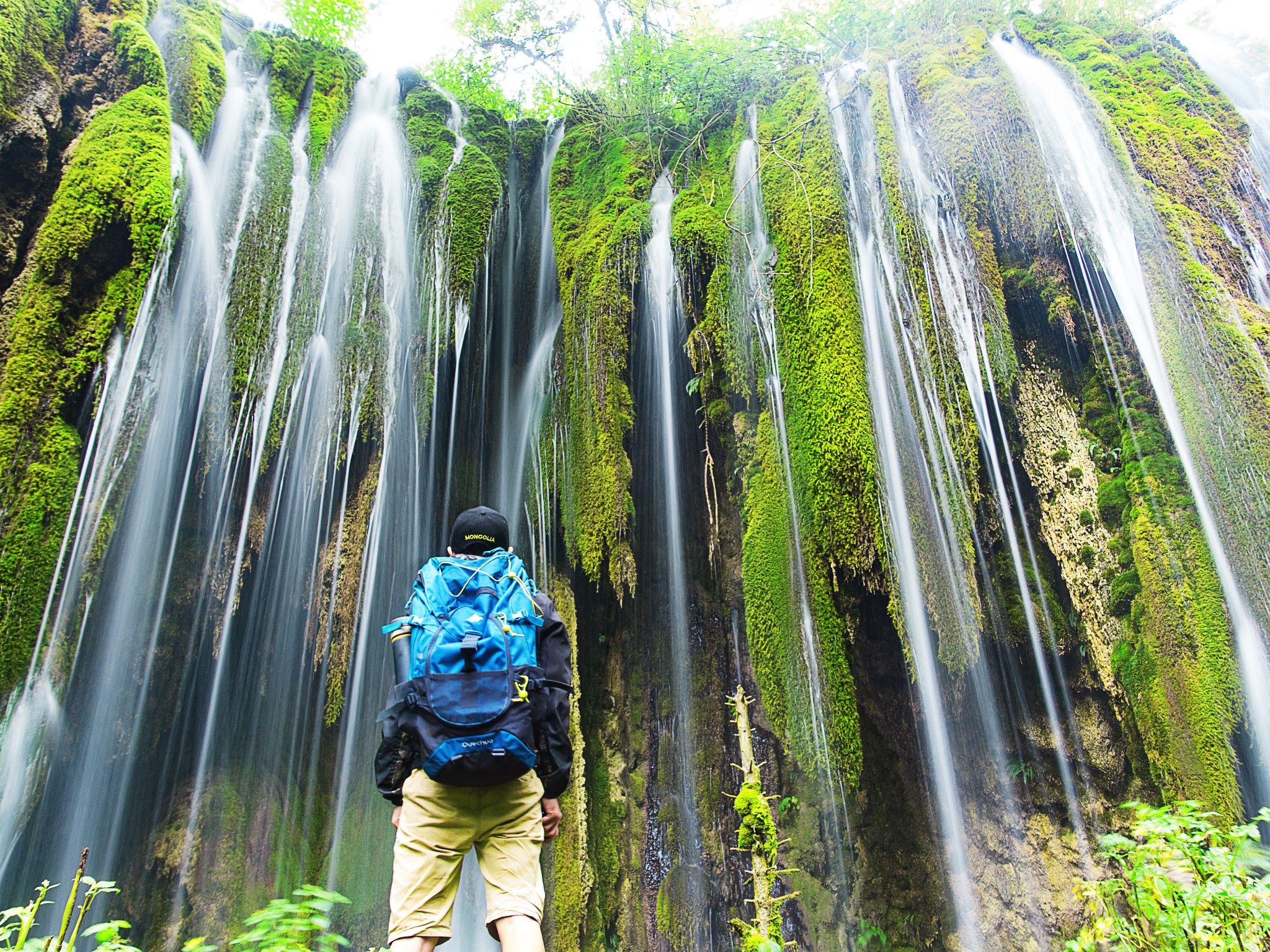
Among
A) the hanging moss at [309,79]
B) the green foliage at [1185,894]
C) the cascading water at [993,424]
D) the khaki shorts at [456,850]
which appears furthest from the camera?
the hanging moss at [309,79]

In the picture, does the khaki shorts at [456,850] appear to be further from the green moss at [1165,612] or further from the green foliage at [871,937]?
the green moss at [1165,612]

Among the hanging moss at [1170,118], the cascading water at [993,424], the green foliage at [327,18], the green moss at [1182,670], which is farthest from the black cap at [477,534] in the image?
the green foliage at [327,18]

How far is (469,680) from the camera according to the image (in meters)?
1.88

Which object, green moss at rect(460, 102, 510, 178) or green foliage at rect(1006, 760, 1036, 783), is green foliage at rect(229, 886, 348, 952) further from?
green moss at rect(460, 102, 510, 178)

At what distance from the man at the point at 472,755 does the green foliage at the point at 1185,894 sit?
72.0 inches

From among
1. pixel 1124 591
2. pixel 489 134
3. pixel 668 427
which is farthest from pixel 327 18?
pixel 1124 591

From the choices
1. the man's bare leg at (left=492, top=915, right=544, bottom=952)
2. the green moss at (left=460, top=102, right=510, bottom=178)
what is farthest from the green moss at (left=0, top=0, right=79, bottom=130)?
the man's bare leg at (left=492, top=915, right=544, bottom=952)

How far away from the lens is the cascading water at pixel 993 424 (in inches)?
150

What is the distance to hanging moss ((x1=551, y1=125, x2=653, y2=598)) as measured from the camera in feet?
13.5

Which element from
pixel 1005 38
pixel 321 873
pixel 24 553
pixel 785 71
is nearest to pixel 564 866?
pixel 321 873

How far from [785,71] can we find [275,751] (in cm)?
693

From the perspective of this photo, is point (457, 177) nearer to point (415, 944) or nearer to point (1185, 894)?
point (415, 944)

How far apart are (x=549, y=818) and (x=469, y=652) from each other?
2.28ft

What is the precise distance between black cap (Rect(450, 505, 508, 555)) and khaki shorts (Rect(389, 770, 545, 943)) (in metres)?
0.76
